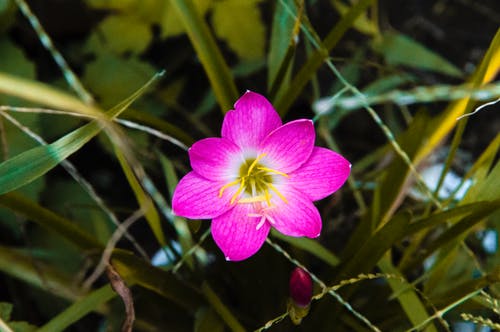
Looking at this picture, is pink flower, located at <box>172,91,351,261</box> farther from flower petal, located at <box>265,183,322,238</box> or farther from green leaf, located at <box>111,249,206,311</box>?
green leaf, located at <box>111,249,206,311</box>

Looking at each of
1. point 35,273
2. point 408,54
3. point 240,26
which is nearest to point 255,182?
point 35,273

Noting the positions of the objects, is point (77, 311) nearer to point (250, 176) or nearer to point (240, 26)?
point (250, 176)

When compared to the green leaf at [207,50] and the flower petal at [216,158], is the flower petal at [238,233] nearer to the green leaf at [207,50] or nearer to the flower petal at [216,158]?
the flower petal at [216,158]

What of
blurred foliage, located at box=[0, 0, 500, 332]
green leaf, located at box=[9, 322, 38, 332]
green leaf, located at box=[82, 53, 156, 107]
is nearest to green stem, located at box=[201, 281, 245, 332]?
blurred foliage, located at box=[0, 0, 500, 332]

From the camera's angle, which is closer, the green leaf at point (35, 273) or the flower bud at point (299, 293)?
the flower bud at point (299, 293)

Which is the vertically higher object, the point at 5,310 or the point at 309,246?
the point at 5,310

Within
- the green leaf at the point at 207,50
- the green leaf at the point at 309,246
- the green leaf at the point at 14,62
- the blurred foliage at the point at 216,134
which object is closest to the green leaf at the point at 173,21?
the blurred foliage at the point at 216,134

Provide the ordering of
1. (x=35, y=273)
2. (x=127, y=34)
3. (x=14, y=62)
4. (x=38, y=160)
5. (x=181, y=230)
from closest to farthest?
(x=38, y=160), (x=181, y=230), (x=35, y=273), (x=14, y=62), (x=127, y=34)
